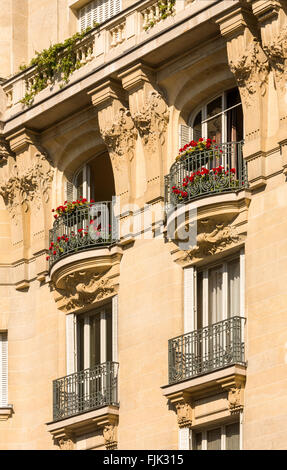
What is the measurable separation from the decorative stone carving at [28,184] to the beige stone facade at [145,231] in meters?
0.04

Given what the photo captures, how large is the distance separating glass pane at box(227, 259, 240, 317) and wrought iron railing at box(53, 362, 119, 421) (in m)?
3.09

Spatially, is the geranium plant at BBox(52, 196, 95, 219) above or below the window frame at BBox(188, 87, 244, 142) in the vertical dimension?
below

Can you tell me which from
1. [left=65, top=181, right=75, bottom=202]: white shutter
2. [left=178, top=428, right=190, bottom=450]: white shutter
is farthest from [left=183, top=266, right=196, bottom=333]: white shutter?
[left=65, top=181, right=75, bottom=202]: white shutter

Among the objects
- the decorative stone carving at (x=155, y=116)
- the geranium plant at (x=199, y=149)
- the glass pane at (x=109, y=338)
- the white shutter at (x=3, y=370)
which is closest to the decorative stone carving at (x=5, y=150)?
the white shutter at (x=3, y=370)

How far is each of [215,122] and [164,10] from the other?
2551 mm

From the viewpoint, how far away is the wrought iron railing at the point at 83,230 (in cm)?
4050

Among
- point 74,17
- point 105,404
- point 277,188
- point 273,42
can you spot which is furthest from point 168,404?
point 74,17

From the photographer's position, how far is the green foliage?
39.6 meters

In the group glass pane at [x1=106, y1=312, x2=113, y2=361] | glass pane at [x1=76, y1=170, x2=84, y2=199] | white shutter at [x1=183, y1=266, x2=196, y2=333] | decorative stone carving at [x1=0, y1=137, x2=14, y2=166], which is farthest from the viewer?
decorative stone carving at [x1=0, y1=137, x2=14, y2=166]

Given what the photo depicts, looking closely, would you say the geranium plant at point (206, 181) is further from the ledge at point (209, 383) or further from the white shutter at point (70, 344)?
the white shutter at point (70, 344)

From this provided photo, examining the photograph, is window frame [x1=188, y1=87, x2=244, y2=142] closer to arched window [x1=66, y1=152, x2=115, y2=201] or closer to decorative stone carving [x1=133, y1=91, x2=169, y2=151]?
decorative stone carving [x1=133, y1=91, x2=169, y2=151]

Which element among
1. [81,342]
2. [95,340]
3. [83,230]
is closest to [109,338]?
[95,340]

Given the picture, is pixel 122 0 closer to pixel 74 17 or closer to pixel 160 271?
pixel 74 17
